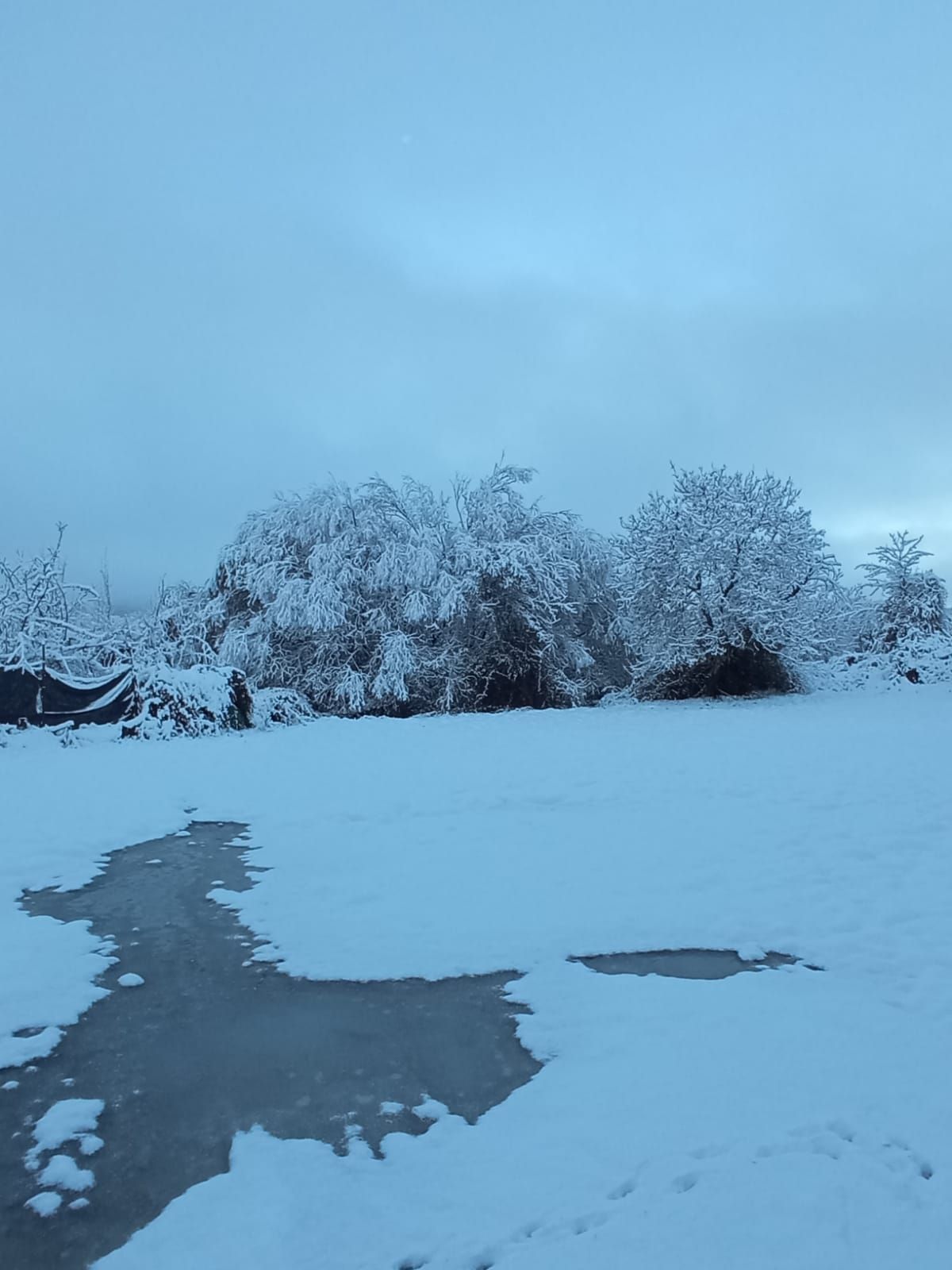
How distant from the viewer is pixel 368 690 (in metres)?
18.7

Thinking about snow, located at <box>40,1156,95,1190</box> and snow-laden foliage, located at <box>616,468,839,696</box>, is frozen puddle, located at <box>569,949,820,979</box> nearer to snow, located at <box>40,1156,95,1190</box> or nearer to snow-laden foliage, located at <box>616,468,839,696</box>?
snow, located at <box>40,1156,95,1190</box>

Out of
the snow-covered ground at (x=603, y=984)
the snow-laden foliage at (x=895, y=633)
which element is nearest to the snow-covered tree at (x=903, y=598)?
the snow-laden foliage at (x=895, y=633)

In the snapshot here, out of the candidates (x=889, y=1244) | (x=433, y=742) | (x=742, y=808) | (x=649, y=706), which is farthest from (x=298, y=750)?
(x=889, y=1244)

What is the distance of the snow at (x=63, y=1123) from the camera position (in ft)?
8.16

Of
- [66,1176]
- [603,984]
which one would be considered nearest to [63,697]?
[603,984]

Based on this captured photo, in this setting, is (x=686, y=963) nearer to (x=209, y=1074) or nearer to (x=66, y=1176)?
(x=209, y=1074)

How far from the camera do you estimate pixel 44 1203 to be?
2.23m

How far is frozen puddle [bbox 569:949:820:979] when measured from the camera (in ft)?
12.0

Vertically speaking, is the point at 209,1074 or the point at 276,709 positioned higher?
the point at 276,709

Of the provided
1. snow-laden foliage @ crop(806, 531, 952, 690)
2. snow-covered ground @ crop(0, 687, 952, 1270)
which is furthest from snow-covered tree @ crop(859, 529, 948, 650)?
snow-covered ground @ crop(0, 687, 952, 1270)

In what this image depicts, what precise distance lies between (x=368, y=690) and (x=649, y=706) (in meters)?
6.24

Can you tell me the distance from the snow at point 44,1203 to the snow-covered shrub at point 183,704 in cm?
1104

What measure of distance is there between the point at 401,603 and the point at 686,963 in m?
A: 15.7

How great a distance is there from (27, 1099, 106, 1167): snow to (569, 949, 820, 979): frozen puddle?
6.80 feet
